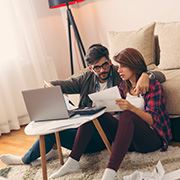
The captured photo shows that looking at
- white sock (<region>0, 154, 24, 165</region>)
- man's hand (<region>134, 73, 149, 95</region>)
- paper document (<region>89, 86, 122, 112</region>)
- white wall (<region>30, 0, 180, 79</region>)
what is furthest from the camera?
white wall (<region>30, 0, 180, 79</region>)

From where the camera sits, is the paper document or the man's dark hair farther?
the man's dark hair

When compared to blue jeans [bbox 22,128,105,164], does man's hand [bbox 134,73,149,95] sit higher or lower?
higher

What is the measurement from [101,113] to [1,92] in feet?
5.69

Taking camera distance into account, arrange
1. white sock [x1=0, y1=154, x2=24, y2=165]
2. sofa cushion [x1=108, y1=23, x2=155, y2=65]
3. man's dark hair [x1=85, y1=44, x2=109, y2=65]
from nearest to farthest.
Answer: man's dark hair [x1=85, y1=44, x2=109, y2=65] → white sock [x1=0, y1=154, x2=24, y2=165] → sofa cushion [x1=108, y1=23, x2=155, y2=65]

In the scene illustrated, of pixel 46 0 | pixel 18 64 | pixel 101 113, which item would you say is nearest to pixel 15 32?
pixel 18 64

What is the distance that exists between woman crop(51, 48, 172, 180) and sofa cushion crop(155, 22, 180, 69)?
0.66 m

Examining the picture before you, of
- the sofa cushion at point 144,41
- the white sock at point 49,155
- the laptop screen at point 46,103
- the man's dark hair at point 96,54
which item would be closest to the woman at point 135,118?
the man's dark hair at point 96,54

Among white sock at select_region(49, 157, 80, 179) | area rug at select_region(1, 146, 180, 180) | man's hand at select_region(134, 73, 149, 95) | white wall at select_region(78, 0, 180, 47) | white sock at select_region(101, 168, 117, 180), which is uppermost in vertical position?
white wall at select_region(78, 0, 180, 47)

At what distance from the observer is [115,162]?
6.08 feet

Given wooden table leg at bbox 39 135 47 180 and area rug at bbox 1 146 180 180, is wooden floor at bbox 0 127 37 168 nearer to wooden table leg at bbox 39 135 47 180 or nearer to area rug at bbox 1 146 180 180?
area rug at bbox 1 146 180 180

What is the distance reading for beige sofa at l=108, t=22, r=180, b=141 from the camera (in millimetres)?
2188

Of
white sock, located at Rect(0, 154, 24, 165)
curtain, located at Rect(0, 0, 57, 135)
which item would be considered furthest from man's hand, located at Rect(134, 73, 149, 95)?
curtain, located at Rect(0, 0, 57, 135)

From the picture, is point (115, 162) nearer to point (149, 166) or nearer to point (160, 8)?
point (149, 166)

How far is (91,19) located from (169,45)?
1386 mm
